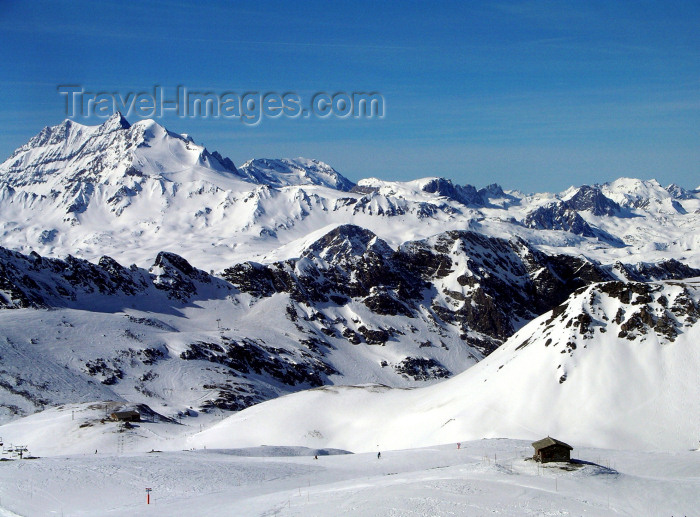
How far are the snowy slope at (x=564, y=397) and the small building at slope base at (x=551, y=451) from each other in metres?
31.4

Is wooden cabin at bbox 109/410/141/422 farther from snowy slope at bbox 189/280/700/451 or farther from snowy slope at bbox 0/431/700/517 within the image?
snowy slope at bbox 0/431/700/517

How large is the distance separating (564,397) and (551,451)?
145 feet

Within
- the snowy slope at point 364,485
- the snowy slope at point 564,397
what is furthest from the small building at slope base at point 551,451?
the snowy slope at point 564,397

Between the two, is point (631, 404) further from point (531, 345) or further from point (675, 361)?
point (531, 345)

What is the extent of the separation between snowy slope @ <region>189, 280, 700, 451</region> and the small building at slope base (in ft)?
103

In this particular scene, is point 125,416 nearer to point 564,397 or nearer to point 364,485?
point 564,397

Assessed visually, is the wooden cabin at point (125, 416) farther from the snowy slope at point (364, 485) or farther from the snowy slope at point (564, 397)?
the snowy slope at point (364, 485)

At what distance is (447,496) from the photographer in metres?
57.1

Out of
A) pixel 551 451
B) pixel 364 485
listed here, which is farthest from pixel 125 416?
pixel 551 451

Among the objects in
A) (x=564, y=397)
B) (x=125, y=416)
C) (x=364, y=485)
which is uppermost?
(x=564, y=397)

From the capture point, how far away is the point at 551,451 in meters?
69.9

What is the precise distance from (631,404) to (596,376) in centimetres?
735

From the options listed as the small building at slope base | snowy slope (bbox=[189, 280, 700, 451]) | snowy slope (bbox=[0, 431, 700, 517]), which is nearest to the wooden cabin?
snowy slope (bbox=[189, 280, 700, 451])

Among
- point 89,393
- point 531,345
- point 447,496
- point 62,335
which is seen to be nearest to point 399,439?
point 531,345
